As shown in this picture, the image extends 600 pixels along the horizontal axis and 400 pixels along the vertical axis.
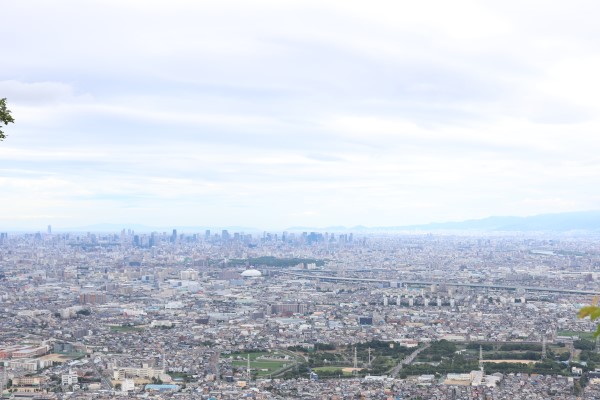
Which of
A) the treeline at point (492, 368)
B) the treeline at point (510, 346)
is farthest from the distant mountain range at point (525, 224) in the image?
the treeline at point (492, 368)

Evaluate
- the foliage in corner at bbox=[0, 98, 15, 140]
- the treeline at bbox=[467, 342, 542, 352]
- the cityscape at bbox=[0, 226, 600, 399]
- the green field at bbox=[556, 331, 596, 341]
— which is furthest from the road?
the foliage in corner at bbox=[0, 98, 15, 140]

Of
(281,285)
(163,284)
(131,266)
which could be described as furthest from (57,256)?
(281,285)

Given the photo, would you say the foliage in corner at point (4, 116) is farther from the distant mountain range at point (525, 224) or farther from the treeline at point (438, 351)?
the distant mountain range at point (525, 224)

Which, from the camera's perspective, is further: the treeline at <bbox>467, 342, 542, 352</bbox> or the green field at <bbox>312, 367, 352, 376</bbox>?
the treeline at <bbox>467, 342, 542, 352</bbox>

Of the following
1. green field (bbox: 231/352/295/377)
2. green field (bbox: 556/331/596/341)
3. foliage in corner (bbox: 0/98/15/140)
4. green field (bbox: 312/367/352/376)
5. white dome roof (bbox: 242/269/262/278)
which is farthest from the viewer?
white dome roof (bbox: 242/269/262/278)

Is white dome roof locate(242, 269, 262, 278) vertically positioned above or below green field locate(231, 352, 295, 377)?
above

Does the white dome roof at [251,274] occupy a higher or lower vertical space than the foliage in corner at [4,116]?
lower

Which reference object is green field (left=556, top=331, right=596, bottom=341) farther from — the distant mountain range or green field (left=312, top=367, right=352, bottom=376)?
the distant mountain range
